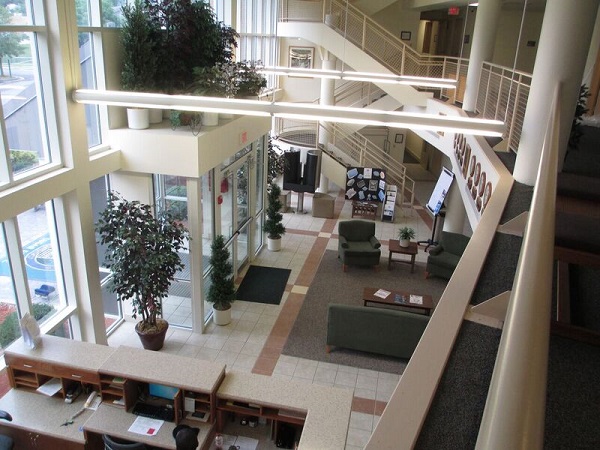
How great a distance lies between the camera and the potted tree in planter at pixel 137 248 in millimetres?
6828

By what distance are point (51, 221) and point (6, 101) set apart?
1.71 meters

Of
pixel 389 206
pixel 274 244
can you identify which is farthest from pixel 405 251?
pixel 389 206

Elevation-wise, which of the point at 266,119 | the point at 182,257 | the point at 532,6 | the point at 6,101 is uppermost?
the point at 532,6

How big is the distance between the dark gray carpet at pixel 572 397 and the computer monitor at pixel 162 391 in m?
4.50

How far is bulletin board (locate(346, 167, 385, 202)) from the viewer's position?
14.7 m

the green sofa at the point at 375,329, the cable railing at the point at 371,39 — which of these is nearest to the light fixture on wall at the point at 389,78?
the green sofa at the point at 375,329

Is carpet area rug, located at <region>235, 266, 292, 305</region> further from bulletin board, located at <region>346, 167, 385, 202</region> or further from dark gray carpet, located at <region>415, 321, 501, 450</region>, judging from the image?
dark gray carpet, located at <region>415, 321, 501, 450</region>

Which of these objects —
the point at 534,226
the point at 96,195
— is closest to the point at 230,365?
the point at 96,195

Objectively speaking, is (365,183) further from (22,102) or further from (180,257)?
(22,102)

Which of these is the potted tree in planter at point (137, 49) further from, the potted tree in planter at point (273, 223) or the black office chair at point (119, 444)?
the potted tree in planter at point (273, 223)

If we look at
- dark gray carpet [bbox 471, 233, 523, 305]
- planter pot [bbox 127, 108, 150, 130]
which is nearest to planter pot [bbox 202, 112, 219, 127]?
planter pot [bbox 127, 108, 150, 130]

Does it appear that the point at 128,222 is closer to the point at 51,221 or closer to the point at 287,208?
the point at 51,221

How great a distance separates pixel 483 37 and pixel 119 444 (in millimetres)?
8921

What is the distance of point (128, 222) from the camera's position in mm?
6859
